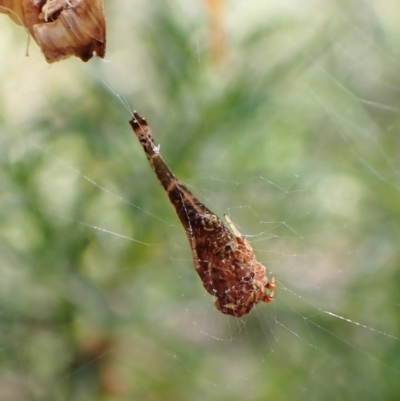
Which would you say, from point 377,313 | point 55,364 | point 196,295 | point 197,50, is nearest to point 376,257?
point 377,313

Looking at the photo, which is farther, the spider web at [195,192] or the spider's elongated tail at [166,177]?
the spider web at [195,192]

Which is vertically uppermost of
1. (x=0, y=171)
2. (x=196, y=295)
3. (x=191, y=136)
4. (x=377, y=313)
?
(x=0, y=171)

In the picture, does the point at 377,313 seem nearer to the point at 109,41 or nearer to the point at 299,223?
the point at 299,223

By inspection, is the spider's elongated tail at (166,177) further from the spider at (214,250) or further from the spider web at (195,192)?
the spider web at (195,192)

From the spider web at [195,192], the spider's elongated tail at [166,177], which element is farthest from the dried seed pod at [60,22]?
the spider web at [195,192]

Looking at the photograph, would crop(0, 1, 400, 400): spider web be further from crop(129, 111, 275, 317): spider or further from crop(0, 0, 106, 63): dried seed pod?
crop(0, 0, 106, 63): dried seed pod

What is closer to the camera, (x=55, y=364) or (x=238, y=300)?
(x=238, y=300)
